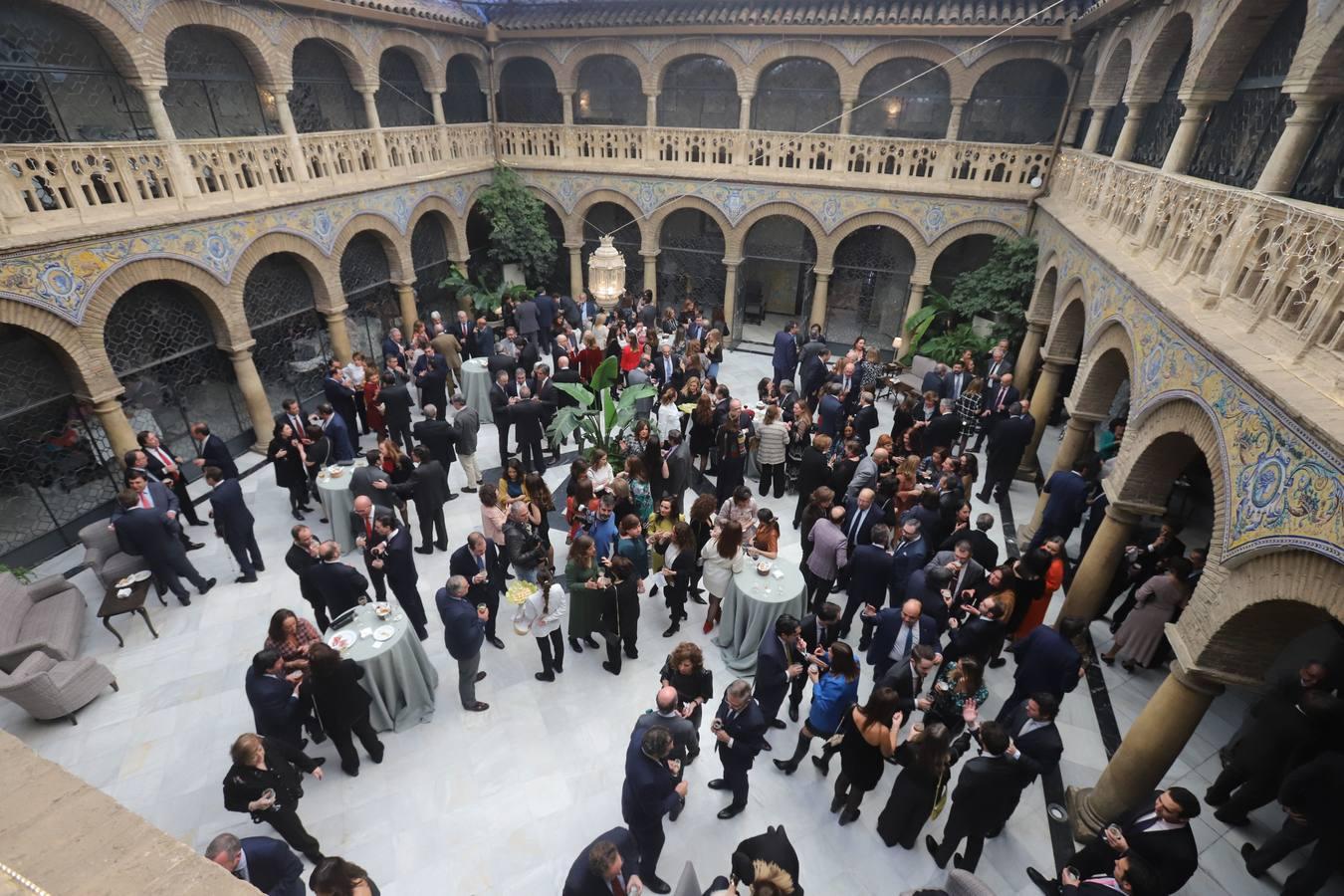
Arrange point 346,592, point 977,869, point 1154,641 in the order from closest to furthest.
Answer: point 977,869, point 346,592, point 1154,641

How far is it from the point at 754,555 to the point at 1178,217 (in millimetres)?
5551

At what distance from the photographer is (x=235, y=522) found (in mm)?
7840

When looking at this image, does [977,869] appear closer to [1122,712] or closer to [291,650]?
[1122,712]

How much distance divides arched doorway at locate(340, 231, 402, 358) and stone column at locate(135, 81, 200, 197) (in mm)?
3540

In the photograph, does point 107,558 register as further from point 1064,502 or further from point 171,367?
point 1064,502

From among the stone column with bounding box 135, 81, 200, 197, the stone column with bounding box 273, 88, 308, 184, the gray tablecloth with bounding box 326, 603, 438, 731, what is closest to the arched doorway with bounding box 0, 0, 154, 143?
the stone column with bounding box 135, 81, 200, 197

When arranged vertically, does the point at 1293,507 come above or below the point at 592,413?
above

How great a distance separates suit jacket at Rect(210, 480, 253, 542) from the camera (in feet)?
24.9

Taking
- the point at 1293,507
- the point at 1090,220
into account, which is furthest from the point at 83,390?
the point at 1090,220

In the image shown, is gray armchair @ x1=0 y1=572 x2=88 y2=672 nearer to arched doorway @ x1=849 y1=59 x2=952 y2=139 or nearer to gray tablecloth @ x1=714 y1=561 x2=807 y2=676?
gray tablecloth @ x1=714 y1=561 x2=807 y2=676

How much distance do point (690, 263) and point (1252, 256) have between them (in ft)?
49.1

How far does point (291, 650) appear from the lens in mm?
5570

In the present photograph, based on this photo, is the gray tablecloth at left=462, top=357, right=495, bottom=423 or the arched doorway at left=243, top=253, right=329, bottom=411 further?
the gray tablecloth at left=462, top=357, right=495, bottom=423

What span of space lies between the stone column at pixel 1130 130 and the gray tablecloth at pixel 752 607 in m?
8.07
